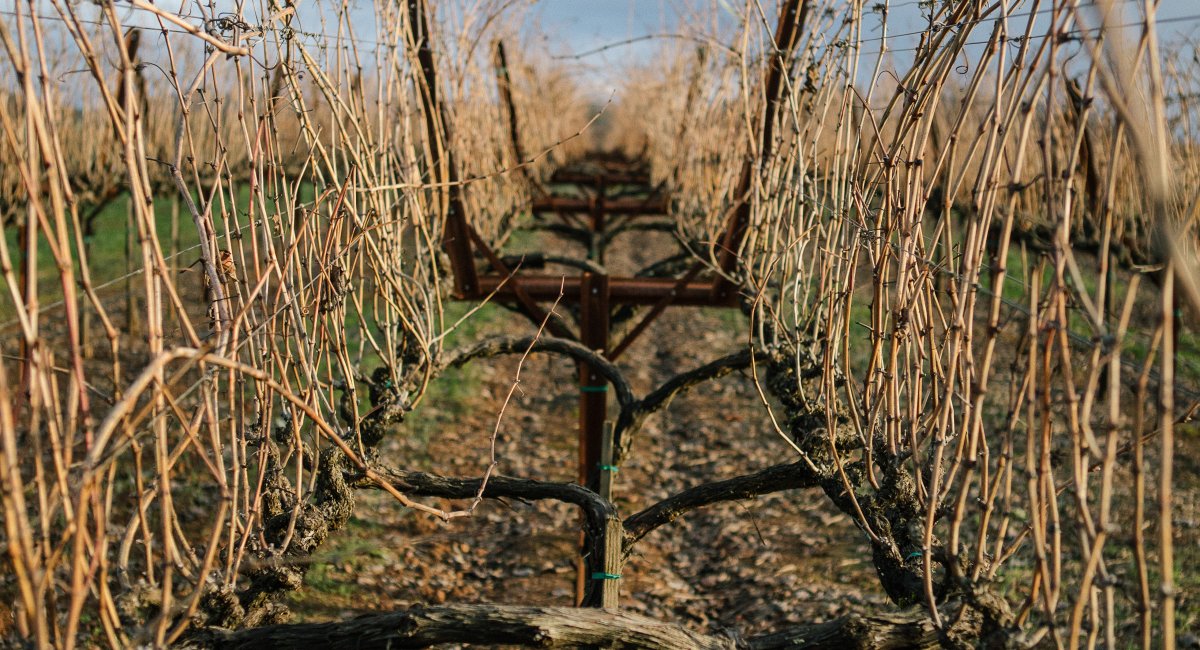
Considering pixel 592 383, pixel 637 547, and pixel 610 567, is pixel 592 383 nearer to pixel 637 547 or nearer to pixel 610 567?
pixel 637 547

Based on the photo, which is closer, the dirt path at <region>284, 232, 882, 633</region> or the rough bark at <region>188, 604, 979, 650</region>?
the rough bark at <region>188, 604, 979, 650</region>

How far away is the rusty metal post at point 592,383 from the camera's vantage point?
401 centimetres

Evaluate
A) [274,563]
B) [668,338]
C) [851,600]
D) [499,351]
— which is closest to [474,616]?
[274,563]

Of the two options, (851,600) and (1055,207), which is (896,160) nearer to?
(1055,207)

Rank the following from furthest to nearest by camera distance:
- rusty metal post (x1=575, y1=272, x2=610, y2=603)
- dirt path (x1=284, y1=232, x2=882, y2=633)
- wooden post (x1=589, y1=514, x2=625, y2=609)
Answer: dirt path (x1=284, y1=232, x2=882, y2=633) < rusty metal post (x1=575, y1=272, x2=610, y2=603) < wooden post (x1=589, y1=514, x2=625, y2=609)

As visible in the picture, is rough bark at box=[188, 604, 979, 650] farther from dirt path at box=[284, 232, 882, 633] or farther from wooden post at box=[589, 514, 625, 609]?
dirt path at box=[284, 232, 882, 633]

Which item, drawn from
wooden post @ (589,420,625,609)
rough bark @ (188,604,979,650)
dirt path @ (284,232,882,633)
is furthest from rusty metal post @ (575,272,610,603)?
rough bark @ (188,604,979,650)

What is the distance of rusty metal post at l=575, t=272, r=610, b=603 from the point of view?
4.01 meters

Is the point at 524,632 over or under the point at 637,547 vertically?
over

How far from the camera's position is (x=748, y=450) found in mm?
6109

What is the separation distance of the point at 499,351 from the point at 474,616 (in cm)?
191

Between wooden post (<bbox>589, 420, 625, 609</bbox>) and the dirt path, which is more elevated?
wooden post (<bbox>589, 420, 625, 609</bbox>)

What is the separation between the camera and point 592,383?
4.01 metres

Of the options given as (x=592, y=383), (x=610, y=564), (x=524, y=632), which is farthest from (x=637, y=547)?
(x=524, y=632)
